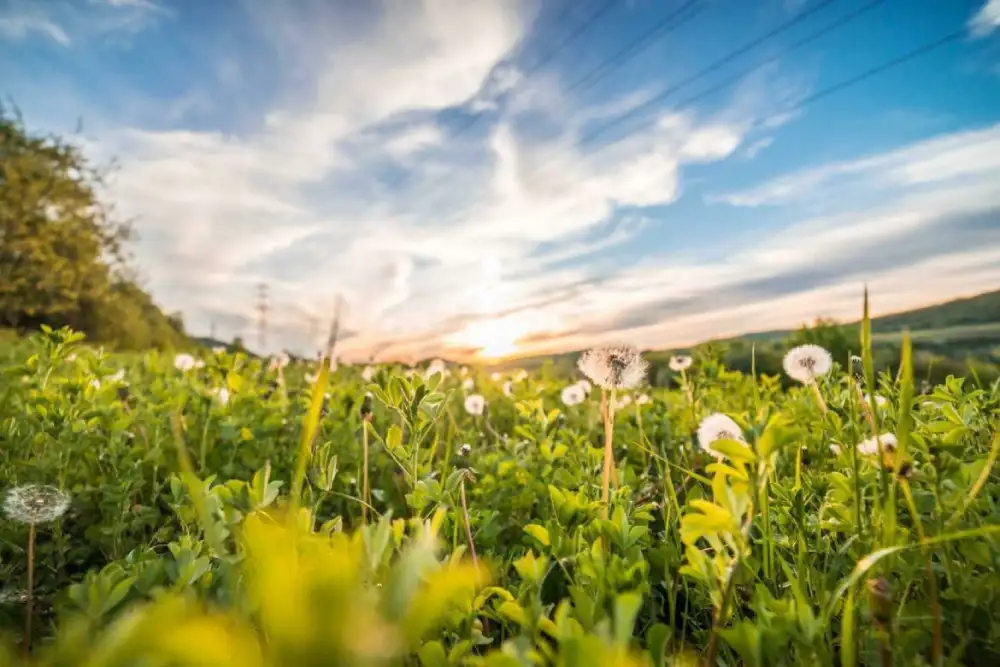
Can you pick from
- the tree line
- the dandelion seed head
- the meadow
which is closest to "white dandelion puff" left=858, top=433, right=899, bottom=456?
the meadow

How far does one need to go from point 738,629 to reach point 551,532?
1.68ft

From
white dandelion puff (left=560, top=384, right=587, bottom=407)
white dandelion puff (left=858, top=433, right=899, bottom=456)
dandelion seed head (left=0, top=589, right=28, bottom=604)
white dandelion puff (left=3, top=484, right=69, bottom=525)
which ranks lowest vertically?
dandelion seed head (left=0, top=589, right=28, bottom=604)

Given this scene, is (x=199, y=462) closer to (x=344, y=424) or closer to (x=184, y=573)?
(x=344, y=424)

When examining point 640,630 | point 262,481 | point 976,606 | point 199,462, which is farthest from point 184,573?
point 199,462

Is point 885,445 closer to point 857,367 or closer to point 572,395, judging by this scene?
point 857,367

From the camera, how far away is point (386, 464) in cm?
297

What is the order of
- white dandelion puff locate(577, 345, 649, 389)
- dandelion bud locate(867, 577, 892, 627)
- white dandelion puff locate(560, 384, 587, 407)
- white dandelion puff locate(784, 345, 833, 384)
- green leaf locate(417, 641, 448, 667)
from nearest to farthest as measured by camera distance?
dandelion bud locate(867, 577, 892, 627) < green leaf locate(417, 641, 448, 667) < white dandelion puff locate(577, 345, 649, 389) < white dandelion puff locate(784, 345, 833, 384) < white dandelion puff locate(560, 384, 587, 407)

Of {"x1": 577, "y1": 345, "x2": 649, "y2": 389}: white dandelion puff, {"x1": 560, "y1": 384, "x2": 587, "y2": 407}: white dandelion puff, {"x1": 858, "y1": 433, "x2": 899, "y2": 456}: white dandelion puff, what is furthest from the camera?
{"x1": 560, "y1": 384, "x2": 587, "y2": 407}: white dandelion puff

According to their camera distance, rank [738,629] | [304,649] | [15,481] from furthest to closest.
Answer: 1. [15,481]
2. [738,629]
3. [304,649]

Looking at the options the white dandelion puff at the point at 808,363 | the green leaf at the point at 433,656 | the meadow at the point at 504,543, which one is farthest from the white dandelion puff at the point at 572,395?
the green leaf at the point at 433,656

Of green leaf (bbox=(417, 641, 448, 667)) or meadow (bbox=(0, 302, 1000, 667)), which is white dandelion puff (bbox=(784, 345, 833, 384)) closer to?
meadow (bbox=(0, 302, 1000, 667))

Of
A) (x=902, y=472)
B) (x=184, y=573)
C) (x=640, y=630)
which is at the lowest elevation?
(x=640, y=630)

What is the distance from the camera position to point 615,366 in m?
2.13

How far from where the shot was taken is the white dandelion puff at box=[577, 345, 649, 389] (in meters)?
2.09
